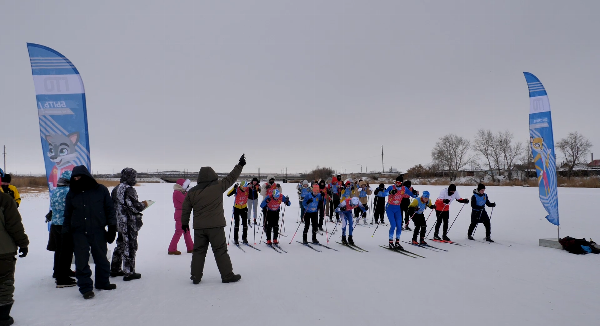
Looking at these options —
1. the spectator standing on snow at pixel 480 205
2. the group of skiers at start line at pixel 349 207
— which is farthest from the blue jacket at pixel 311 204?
the spectator standing on snow at pixel 480 205

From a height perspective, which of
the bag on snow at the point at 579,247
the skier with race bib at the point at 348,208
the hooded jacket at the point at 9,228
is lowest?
the bag on snow at the point at 579,247

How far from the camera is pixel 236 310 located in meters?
4.22

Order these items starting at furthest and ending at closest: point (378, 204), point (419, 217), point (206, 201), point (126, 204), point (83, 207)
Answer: point (378, 204) → point (419, 217) → point (126, 204) → point (206, 201) → point (83, 207)

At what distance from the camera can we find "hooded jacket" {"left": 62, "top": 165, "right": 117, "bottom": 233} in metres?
4.57

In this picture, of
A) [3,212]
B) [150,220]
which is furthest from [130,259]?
[150,220]

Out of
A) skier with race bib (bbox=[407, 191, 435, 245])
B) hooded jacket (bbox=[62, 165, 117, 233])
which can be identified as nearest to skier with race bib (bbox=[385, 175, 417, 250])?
skier with race bib (bbox=[407, 191, 435, 245])

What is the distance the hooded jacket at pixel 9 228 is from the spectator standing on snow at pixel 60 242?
119 cm

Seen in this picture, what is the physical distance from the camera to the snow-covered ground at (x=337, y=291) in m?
4.04

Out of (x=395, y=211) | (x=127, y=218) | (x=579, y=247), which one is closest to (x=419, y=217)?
(x=395, y=211)

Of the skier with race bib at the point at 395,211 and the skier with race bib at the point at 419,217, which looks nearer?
the skier with race bib at the point at 395,211

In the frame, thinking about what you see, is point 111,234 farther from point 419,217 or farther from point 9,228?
point 419,217

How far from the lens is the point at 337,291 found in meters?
5.00

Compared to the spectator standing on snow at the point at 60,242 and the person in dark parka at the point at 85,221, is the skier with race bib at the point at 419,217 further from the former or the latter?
the spectator standing on snow at the point at 60,242

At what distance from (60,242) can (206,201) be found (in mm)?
2341
